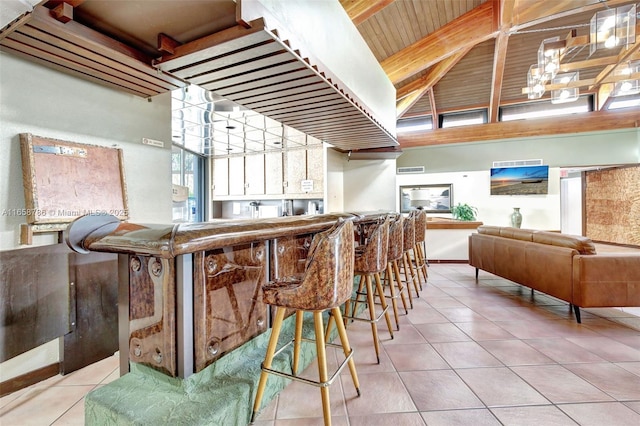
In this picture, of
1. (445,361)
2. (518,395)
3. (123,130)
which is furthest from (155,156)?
(518,395)

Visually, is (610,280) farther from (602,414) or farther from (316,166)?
(316,166)

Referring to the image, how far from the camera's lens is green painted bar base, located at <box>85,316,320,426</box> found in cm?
117

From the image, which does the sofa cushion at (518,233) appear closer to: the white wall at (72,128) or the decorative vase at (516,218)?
the decorative vase at (516,218)

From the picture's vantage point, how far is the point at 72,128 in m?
2.16

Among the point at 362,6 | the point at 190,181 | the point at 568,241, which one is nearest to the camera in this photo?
the point at 568,241

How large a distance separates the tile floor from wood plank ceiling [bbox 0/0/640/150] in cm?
212

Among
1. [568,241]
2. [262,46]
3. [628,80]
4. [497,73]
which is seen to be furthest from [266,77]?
[497,73]

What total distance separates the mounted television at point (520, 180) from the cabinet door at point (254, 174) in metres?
5.85

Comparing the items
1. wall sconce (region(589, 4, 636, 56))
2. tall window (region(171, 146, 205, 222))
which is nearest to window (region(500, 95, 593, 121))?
wall sconce (region(589, 4, 636, 56))

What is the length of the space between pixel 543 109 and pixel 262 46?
8.49m

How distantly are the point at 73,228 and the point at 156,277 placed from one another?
0.39 meters

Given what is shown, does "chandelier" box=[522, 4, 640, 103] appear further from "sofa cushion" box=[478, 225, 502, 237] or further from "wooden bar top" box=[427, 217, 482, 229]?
"wooden bar top" box=[427, 217, 482, 229]

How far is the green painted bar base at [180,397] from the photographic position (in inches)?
46.0

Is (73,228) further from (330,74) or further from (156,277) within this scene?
(330,74)
